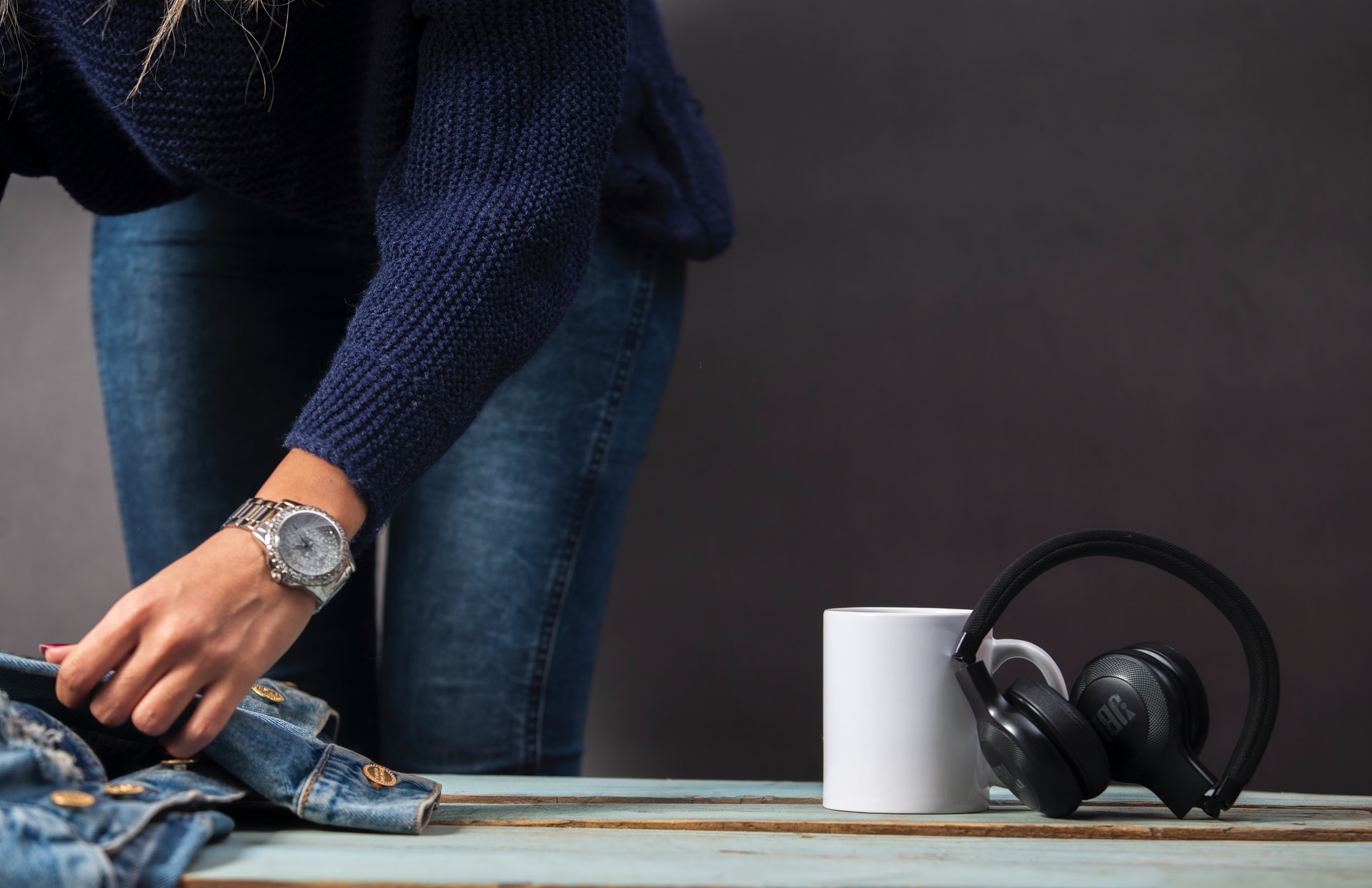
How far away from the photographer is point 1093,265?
1.13 m

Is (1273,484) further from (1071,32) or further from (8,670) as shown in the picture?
(8,670)

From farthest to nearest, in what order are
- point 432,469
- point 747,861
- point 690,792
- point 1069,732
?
point 432,469, point 690,792, point 1069,732, point 747,861

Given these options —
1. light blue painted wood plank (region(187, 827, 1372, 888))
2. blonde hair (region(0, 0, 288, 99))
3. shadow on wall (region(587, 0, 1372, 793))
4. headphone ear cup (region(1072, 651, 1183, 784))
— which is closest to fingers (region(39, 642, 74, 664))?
light blue painted wood plank (region(187, 827, 1372, 888))

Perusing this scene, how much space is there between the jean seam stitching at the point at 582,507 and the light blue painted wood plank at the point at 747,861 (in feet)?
1.28

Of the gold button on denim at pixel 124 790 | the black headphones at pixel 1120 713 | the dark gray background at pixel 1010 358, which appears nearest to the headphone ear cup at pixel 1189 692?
the black headphones at pixel 1120 713

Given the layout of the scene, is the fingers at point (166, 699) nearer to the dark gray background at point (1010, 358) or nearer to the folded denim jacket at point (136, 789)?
the folded denim jacket at point (136, 789)

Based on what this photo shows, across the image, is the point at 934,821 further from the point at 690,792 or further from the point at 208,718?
the point at 208,718

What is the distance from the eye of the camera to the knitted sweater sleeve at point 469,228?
52cm

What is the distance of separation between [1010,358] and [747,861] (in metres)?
0.84

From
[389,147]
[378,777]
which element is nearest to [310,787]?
[378,777]

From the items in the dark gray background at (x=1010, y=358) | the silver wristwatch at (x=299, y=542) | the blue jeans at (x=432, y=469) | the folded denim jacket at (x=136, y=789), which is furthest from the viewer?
the dark gray background at (x=1010, y=358)

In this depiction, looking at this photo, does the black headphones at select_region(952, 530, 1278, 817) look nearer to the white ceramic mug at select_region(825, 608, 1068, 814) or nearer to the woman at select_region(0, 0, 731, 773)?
the white ceramic mug at select_region(825, 608, 1068, 814)

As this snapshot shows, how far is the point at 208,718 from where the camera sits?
45cm

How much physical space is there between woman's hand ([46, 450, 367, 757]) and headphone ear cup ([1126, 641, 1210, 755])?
16.6 inches
